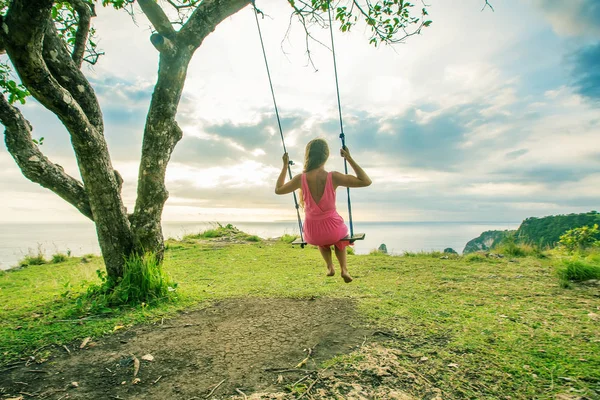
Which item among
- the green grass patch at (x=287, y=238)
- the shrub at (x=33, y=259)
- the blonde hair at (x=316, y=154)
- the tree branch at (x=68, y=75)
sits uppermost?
the tree branch at (x=68, y=75)

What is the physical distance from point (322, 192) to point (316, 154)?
593mm

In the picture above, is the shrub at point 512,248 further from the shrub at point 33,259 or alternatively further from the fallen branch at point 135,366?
the shrub at point 33,259

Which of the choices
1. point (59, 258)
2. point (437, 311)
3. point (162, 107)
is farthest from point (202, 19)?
point (59, 258)

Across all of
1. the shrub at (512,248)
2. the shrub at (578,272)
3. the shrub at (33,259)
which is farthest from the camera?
the shrub at (33,259)

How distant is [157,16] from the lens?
5434 mm

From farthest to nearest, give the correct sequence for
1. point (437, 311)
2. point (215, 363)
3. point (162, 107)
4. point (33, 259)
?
point (33, 259)
point (162, 107)
point (437, 311)
point (215, 363)

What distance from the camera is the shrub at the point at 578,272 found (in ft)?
21.0

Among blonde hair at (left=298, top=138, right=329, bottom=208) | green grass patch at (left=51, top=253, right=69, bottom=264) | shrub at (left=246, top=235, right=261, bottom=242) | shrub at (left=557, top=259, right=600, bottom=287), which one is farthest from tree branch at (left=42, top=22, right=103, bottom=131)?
shrub at (left=246, top=235, right=261, bottom=242)

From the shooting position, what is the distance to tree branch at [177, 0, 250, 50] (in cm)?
547

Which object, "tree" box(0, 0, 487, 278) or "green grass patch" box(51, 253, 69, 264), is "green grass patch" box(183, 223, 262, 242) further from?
"tree" box(0, 0, 487, 278)

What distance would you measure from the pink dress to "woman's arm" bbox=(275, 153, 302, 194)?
166 mm

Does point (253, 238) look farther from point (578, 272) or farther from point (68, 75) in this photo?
point (578, 272)

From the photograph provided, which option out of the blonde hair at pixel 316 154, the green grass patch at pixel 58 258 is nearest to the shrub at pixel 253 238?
the green grass patch at pixel 58 258

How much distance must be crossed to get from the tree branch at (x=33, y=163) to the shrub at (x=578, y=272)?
868 centimetres
